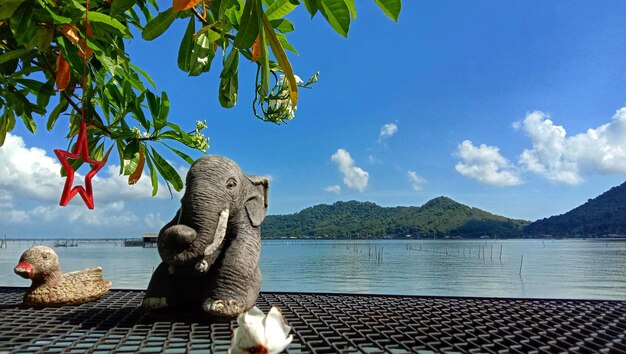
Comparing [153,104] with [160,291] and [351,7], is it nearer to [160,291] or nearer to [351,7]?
[160,291]

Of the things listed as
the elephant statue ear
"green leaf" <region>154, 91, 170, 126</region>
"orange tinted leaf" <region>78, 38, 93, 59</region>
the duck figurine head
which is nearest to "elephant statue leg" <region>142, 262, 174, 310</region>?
the elephant statue ear

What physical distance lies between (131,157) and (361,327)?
117cm

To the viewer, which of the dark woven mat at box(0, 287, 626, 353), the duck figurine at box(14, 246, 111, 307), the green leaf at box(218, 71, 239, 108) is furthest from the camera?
the duck figurine at box(14, 246, 111, 307)

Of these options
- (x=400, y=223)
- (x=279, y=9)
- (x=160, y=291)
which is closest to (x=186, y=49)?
(x=279, y=9)

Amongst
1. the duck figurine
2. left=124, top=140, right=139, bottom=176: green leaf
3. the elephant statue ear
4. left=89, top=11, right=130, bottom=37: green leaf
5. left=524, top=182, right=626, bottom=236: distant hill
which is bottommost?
the duck figurine

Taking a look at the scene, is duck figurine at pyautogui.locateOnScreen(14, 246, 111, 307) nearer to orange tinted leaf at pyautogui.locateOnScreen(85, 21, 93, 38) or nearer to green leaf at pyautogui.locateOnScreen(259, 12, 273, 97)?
orange tinted leaf at pyautogui.locateOnScreen(85, 21, 93, 38)

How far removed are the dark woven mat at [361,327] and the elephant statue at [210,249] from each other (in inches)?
3.8

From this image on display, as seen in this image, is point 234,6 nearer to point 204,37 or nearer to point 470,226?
point 204,37

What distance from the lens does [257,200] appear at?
7.54 ft

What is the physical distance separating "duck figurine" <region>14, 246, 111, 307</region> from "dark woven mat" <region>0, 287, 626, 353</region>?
68 mm

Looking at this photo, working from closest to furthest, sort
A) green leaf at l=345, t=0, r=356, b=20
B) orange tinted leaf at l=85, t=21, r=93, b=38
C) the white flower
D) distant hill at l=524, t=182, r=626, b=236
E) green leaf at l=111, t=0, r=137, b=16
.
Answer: the white flower → green leaf at l=345, t=0, r=356, b=20 → green leaf at l=111, t=0, r=137, b=16 → orange tinted leaf at l=85, t=21, r=93, b=38 → distant hill at l=524, t=182, r=626, b=236

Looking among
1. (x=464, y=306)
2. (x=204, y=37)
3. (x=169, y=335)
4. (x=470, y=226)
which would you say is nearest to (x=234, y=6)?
(x=204, y=37)

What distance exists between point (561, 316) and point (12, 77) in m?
2.42

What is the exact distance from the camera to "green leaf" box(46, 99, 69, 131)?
206 centimetres
